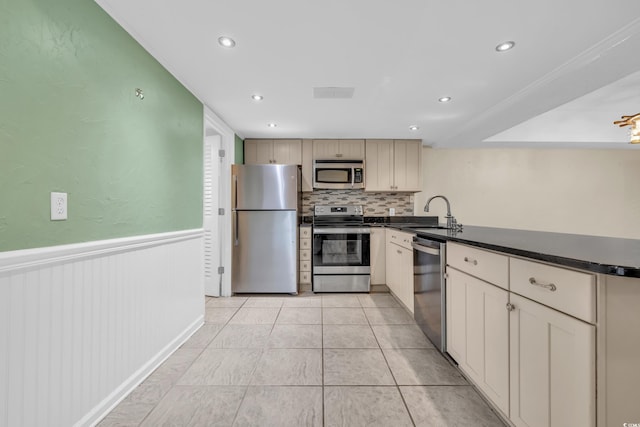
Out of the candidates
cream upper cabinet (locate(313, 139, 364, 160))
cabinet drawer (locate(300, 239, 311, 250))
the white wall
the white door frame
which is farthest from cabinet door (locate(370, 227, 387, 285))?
the white door frame

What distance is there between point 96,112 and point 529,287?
7.28ft

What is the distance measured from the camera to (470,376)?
160 centimetres

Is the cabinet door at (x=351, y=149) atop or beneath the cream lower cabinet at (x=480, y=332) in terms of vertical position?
atop

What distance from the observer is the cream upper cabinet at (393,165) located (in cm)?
399

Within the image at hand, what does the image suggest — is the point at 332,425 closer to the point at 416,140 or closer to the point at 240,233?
the point at 240,233

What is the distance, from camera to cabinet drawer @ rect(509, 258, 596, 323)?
2.86ft

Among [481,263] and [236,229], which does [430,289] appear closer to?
[481,263]

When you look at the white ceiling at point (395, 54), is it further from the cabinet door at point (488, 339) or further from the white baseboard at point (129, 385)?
the white baseboard at point (129, 385)

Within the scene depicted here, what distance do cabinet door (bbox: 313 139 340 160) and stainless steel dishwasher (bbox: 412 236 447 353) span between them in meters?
2.03

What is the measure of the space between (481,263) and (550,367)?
568 millimetres

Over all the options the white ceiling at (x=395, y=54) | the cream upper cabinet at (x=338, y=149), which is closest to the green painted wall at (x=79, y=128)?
the white ceiling at (x=395, y=54)

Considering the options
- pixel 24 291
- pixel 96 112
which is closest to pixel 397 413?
pixel 24 291

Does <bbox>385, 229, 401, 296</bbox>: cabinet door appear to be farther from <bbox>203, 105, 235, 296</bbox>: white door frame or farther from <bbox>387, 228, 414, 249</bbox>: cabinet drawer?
<bbox>203, 105, 235, 296</bbox>: white door frame

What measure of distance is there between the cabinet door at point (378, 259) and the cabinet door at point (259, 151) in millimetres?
1854
